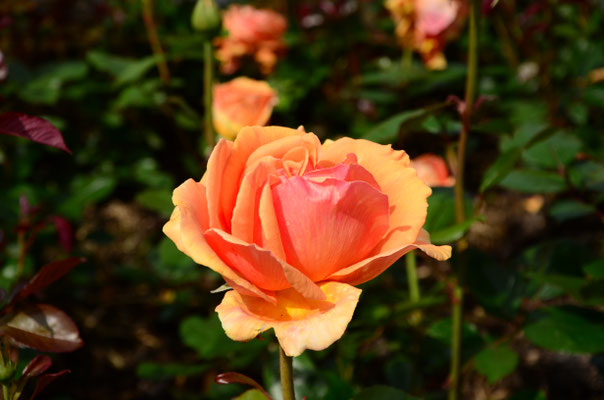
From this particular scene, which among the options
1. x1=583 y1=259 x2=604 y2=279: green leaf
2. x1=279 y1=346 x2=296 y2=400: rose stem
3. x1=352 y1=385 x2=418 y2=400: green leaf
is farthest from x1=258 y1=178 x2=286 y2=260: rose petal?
x1=583 y1=259 x2=604 y2=279: green leaf

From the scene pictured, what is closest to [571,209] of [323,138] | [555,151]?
[555,151]

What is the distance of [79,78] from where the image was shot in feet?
6.07

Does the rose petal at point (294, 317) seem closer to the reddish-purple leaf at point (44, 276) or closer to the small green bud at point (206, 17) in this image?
the reddish-purple leaf at point (44, 276)

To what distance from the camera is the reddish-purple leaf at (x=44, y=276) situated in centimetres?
68

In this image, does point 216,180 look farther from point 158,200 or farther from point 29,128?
point 158,200

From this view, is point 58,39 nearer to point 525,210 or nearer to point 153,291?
point 153,291

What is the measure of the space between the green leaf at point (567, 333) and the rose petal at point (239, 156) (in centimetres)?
51

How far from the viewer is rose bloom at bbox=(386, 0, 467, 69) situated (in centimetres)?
165

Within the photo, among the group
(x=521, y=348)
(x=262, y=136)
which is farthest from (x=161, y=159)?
(x=262, y=136)

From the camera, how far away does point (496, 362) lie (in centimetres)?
96

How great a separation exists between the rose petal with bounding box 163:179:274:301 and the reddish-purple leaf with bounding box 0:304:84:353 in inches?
8.6

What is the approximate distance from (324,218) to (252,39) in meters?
1.38

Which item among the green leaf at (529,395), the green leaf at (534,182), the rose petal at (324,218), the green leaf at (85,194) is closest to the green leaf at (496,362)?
the green leaf at (529,395)

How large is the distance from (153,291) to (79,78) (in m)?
0.76
